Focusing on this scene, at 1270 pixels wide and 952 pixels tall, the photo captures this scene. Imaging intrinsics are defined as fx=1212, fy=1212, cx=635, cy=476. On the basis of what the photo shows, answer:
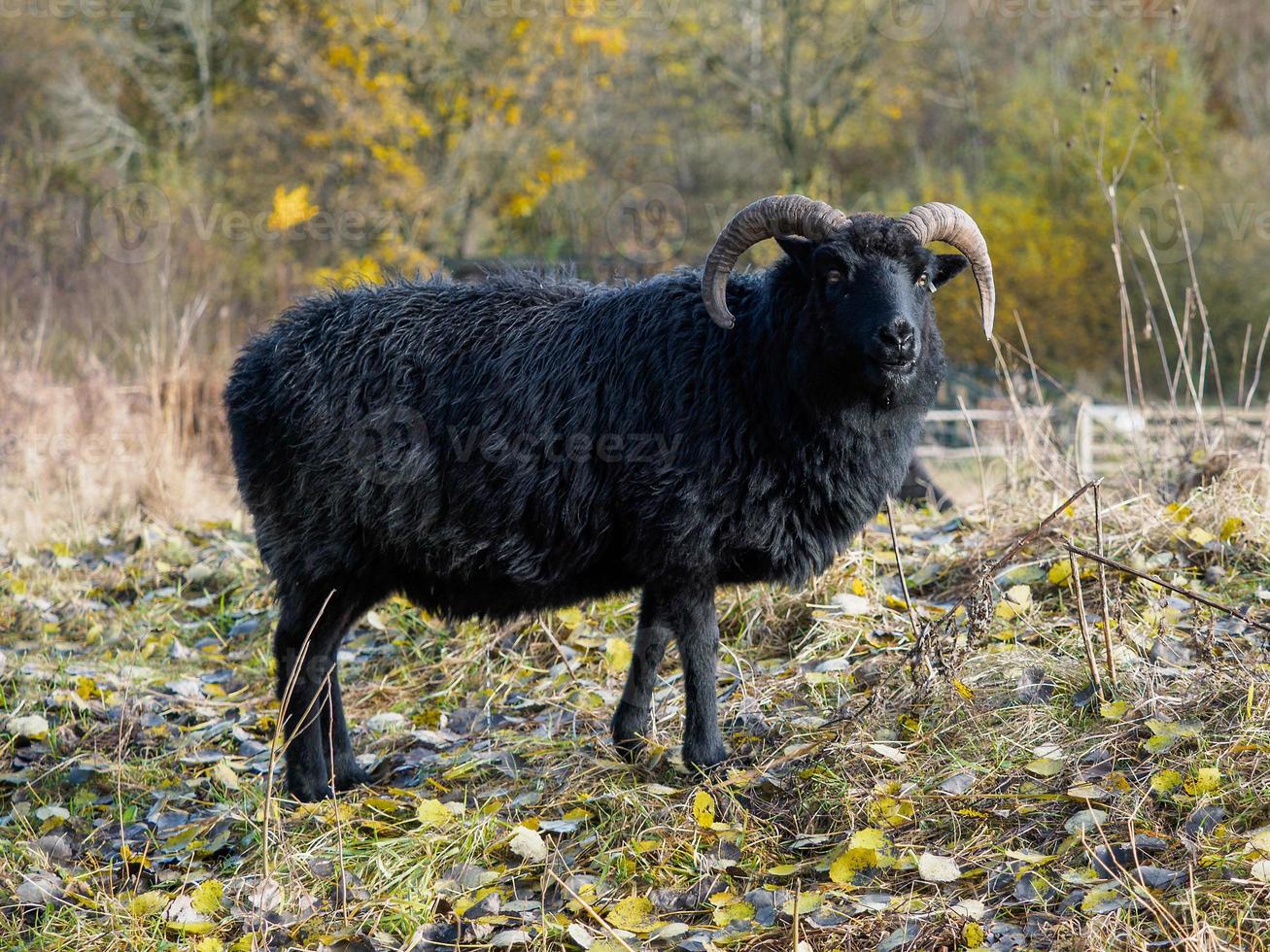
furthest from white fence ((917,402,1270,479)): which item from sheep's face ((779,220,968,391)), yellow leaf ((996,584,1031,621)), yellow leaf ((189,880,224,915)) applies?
yellow leaf ((189,880,224,915))

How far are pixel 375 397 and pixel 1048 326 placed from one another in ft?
77.3

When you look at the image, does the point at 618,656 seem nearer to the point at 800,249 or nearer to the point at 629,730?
the point at 629,730

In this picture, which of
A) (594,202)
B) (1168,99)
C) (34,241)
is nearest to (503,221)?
(594,202)

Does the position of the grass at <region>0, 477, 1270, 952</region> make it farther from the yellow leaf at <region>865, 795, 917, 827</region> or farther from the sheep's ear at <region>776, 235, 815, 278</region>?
the sheep's ear at <region>776, 235, 815, 278</region>

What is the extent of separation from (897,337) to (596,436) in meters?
1.25

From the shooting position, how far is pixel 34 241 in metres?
16.3

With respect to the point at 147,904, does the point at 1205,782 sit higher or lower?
higher

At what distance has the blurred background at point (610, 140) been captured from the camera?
21031 millimetres

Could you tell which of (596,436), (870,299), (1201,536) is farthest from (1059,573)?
(596,436)

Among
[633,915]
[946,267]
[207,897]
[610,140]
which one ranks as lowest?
[207,897]

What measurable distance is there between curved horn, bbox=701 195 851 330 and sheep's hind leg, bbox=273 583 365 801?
2.02 meters

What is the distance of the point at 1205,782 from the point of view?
12.4ft

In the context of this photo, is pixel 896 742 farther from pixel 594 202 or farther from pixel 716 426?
pixel 594 202

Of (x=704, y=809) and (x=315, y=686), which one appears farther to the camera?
(x=315, y=686)
